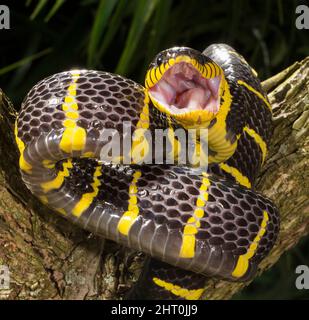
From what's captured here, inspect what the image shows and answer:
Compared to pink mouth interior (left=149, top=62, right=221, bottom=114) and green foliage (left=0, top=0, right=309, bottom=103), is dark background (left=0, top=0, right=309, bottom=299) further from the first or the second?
pink mouth interior (left=149, top=62, right=221, bottom=114)

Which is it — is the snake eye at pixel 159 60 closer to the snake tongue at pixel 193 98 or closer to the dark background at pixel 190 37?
the snake tongue at pixel 193 98

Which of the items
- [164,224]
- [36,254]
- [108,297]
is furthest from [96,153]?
[108,297]

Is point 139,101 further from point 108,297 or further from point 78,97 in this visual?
point 108,297
